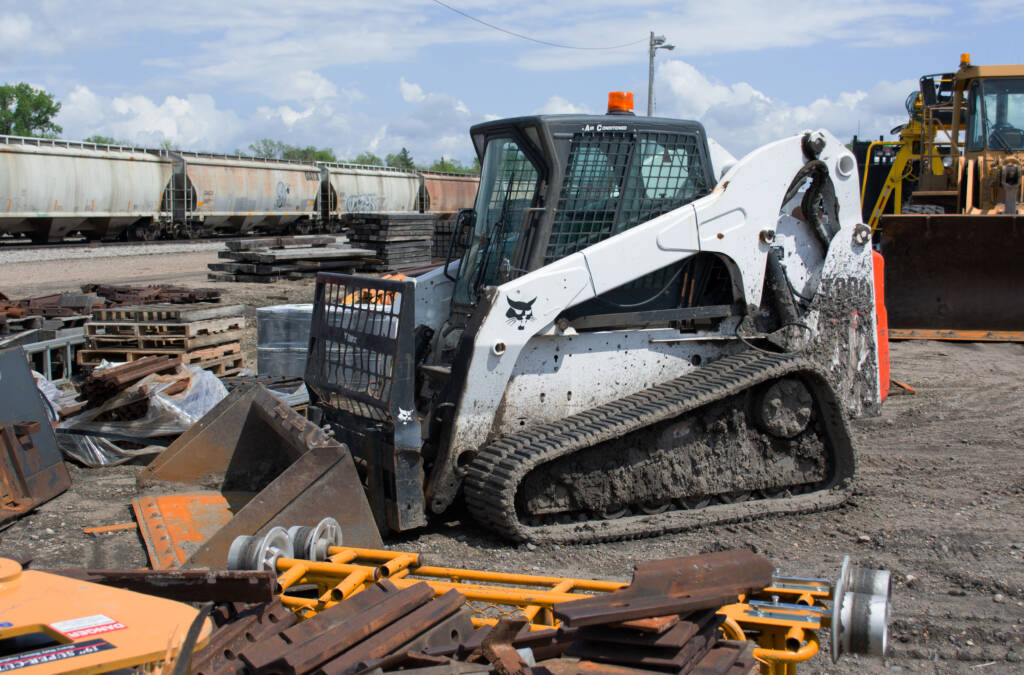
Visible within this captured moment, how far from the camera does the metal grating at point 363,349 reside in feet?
16.5

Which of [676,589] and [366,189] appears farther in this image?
[366,189]

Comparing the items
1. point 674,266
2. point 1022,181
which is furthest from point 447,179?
point 674,266

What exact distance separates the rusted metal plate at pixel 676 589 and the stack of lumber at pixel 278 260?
1678 cm

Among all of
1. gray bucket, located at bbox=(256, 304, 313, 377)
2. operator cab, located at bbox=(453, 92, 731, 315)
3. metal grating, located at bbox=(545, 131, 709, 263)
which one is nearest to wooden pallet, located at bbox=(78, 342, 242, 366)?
gray bucket, located at bbox=(256, 304, 313, 377)

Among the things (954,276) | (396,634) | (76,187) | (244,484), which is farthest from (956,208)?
(76,187)

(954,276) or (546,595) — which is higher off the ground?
(954,276)

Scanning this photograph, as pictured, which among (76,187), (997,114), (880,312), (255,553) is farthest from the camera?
(76,187)

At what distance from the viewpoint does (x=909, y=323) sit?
10.7 meters

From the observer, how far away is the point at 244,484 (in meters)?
5.93

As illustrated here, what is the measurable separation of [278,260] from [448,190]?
24.8 meters

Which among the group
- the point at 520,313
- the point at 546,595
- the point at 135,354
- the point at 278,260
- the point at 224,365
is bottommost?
the point at 546,595

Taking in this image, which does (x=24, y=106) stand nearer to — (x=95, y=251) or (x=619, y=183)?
(x=95, y=251)

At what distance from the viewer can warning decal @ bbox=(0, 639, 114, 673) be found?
6.53 feet

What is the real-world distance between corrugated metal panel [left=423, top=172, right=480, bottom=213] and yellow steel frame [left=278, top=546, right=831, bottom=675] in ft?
126
